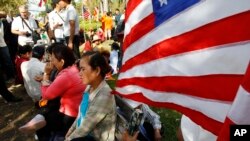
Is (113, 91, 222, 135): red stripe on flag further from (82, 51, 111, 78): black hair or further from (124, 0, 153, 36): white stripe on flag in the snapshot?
(82, 51, 111, 78): black hair

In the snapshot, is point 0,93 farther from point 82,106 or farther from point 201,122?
point 201,122

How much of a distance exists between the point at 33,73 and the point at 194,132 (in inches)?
176

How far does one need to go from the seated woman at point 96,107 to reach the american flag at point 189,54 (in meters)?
0.83

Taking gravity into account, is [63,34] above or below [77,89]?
above

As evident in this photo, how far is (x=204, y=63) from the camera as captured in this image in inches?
69.1

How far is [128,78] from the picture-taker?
2.31 meters

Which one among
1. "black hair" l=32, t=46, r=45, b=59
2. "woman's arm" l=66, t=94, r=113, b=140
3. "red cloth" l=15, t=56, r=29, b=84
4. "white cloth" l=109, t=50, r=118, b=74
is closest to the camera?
"woman's arm" l=66, t=94, r=113, b=140

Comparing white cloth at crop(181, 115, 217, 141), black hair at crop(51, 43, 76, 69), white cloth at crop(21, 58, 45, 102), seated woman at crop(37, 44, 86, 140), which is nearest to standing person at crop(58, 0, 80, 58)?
white cloth at crop(21, 58, 45, 102)

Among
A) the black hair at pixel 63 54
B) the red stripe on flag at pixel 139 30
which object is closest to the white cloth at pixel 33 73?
the black hair at pixel 63 54

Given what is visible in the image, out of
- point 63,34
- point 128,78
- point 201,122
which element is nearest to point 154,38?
point 128,78

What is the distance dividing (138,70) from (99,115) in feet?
3.31

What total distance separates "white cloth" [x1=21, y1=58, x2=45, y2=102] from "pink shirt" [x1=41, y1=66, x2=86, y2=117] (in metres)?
2.02

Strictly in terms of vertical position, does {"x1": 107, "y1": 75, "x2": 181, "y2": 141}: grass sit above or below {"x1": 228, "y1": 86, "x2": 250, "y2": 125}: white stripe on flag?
below

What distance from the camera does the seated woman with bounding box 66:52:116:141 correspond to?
3123 mm
